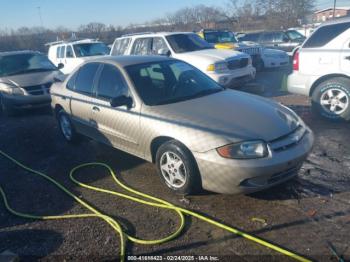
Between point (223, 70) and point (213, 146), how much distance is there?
5.64 meters

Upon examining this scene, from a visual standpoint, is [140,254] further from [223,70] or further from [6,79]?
[6,79]

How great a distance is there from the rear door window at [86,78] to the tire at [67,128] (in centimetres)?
80

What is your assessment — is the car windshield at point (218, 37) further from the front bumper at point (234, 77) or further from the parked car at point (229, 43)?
the front bumper at point (234, 77)

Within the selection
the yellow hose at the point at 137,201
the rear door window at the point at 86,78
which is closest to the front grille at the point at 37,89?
the rear door window at the point at 86,78

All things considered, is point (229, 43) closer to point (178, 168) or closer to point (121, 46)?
point (121, 46)

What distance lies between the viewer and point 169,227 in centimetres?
355

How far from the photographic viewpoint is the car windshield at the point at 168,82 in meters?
4.58

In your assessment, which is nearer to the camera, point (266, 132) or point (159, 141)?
point (266, 132)

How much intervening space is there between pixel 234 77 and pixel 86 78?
4.63 meters

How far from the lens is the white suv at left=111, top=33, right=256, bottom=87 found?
8867 millimetres

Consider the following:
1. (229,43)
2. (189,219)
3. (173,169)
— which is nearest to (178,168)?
(173,169)

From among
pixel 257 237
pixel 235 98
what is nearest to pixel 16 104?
pixel 235 98

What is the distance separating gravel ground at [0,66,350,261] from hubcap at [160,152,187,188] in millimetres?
191

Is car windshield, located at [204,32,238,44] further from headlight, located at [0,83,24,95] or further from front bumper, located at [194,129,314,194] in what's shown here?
front bumper, located at [194,129,314,194]
